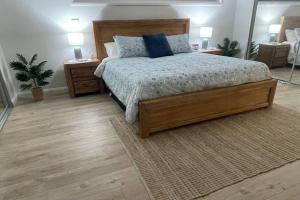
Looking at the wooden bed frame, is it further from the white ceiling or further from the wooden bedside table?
the white ceiling

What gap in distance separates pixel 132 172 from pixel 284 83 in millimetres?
3694

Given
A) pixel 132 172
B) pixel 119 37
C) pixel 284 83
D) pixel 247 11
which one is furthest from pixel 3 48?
pixel 284 83

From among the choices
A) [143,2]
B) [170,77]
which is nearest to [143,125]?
[170,77]

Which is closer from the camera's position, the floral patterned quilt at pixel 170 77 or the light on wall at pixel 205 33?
the floral patterned quilt at pixel 170 77

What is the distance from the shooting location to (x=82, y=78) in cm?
343

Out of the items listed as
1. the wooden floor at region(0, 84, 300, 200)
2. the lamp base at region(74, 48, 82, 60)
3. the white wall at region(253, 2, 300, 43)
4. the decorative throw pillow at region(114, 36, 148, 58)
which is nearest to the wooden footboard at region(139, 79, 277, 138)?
the wooden floor at region(0, 84, 300, 200)

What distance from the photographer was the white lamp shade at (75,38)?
11.0ft

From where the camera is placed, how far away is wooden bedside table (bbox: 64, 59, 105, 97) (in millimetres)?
3320

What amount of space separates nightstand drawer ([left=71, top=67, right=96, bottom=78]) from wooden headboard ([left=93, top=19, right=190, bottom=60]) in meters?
0.37

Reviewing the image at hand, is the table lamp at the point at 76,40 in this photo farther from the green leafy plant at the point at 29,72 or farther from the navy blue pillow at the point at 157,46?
the navy blue pillow at the point at 157,46

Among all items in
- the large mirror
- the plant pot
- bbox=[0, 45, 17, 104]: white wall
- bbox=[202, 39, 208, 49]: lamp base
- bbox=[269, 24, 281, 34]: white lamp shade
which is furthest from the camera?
bbox=[202, 39, 208, 49]: lamp base

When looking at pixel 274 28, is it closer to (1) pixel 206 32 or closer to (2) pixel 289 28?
(2) pixel 289 28

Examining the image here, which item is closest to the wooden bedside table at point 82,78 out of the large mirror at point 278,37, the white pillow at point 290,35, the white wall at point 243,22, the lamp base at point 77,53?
the lamp base at point 77,53

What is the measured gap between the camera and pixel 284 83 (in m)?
4.02
